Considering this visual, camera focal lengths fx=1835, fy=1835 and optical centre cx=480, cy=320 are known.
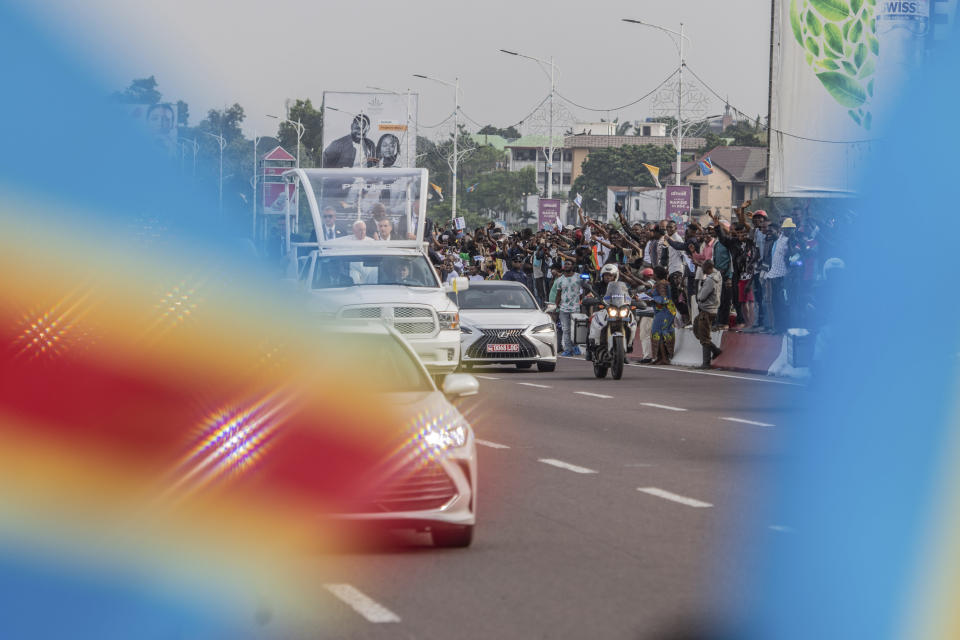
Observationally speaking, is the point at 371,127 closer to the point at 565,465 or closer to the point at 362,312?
the point at 362,312

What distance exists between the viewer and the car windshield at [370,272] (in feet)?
85.0

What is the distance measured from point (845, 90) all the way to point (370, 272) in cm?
903

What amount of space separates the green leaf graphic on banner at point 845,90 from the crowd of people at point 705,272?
2403 millimetres

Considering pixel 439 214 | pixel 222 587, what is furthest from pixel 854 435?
pixel 439 214

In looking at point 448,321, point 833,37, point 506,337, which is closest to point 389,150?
point 506,337

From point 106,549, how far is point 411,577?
1648mm

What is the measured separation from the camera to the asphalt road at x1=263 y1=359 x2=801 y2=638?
8.01 metres

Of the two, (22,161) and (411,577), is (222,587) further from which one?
(22,161)

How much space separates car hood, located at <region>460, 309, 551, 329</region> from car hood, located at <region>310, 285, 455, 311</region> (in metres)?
3.62

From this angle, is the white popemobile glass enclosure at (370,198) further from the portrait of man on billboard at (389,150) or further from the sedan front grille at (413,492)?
the portrait of man on billboard at (389,150)

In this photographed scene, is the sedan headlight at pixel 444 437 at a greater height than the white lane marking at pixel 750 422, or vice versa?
the sedan headlight at pixel 444 437

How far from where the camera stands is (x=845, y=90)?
3014cm

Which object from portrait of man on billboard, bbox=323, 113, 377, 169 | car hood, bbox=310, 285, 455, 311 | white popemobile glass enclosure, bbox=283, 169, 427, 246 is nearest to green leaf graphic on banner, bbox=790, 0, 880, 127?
white popemobile glass enclosure, bbox=283, 169, 427, 246

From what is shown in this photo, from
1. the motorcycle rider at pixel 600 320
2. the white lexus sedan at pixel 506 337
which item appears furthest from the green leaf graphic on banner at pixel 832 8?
the white lexus sedan at pixel 506 337
